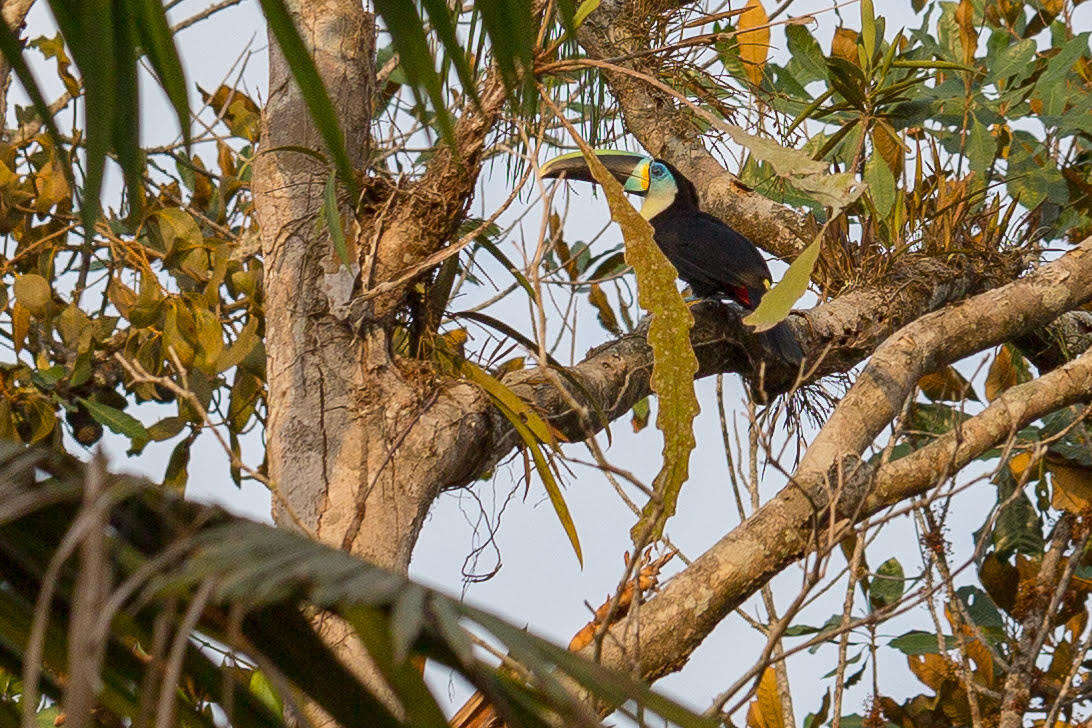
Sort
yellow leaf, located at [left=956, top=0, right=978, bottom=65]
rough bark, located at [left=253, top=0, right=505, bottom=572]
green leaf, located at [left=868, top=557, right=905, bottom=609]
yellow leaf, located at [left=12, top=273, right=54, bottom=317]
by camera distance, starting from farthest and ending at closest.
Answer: yellow leaf, located at [left=956, top=0, right=978, bottom=65] → green leaf, located at [left=868, top=557, right=905, bottom=609] → yellow leaf, located at [left=12, top=273, right=54, bottom=317] → rough bark, located at [left=253, top=0, right=505, bottom=572]

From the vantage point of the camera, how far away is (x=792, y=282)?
74.6 inches

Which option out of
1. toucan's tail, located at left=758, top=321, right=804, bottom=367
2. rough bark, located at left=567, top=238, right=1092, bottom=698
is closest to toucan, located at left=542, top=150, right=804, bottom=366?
toucan's tail, located at left=758, top=321, right=804, bottom=367

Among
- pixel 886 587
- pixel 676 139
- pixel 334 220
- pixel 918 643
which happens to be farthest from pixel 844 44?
pixel 334 220

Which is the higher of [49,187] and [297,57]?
[49,187]

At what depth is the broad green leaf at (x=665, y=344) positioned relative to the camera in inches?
69.8

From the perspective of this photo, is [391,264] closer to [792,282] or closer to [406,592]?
[792,282]

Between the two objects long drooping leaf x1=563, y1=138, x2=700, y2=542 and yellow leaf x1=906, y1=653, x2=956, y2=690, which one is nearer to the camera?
long drooping leaf x1=563, y1=138, x2=700, y2=542

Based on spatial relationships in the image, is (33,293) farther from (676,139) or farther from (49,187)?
(676,139)

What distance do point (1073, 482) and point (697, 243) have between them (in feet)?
3.80

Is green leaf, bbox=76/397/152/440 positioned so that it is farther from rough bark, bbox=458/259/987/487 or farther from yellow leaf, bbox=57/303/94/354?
rough bark, bbox=458/259/987/487

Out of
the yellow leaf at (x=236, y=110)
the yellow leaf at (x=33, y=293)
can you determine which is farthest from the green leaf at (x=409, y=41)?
the yellow leaf at (x=236, y=110)

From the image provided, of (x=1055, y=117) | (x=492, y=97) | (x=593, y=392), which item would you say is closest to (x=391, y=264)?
(x=492, y=97)

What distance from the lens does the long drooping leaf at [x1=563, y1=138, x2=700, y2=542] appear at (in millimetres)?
1773

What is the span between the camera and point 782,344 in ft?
8.83
